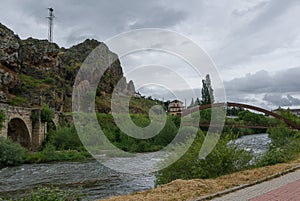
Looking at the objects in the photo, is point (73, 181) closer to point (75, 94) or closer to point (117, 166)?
point (117, 166)

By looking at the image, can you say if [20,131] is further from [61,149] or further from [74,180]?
[74,180]

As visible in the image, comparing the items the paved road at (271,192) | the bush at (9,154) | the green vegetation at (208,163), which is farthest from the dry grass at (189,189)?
the bush at (9,154)

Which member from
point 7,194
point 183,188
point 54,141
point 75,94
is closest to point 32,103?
point 75,94

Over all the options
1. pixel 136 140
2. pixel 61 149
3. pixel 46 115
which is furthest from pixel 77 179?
pixel 136 140

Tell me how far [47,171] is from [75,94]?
3565 cm

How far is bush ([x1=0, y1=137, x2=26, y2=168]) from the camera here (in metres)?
22.8

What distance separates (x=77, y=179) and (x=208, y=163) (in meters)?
8.43

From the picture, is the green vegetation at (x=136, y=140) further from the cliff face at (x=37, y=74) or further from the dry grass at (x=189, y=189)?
the dry grass at (x=189, y=189)

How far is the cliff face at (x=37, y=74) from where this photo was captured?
139ft

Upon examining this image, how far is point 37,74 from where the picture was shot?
54.7m

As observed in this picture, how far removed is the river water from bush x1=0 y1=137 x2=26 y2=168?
1179 millimetres

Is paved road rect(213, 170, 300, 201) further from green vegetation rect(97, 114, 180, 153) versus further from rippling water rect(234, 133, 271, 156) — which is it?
green vegetation rect(97, 114, 180, 153)

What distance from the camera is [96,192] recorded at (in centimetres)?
1335

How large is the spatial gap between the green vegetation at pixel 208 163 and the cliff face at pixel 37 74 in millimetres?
25220
